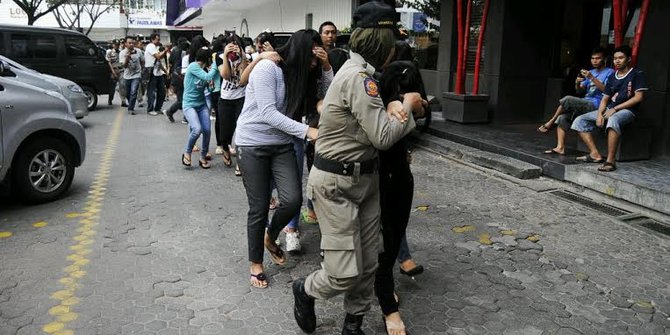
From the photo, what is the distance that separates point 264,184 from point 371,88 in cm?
142

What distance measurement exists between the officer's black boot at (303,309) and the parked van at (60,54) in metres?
11.8

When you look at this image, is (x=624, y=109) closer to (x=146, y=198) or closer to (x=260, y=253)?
(x=260, y=253)

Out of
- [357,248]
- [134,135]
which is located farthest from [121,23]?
[357,248]

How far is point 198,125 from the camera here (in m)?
7.43

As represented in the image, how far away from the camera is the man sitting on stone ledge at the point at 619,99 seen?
6.38 metres

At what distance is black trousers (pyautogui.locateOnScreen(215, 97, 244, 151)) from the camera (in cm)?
705

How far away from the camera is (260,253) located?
388 centimetres

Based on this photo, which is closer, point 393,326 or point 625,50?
point 393,326

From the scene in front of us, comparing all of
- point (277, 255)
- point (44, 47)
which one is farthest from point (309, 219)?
point (44, 47)

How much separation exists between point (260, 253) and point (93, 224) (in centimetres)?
212

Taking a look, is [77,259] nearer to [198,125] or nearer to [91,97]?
[198,125]

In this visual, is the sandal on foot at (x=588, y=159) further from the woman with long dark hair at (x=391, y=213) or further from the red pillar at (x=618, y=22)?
the woman with long dark hair at (x=391, y=213)

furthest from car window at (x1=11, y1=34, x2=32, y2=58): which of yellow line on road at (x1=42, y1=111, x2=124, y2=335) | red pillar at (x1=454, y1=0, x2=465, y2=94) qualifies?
red pillar at (x1=454, y1=0, x2=465, y2=94)

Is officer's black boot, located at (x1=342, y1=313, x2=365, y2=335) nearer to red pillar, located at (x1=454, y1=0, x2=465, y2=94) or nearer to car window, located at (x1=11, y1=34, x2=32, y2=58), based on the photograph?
red pillar, located at (x1=454, y1=0, x2=465, y2=94)
